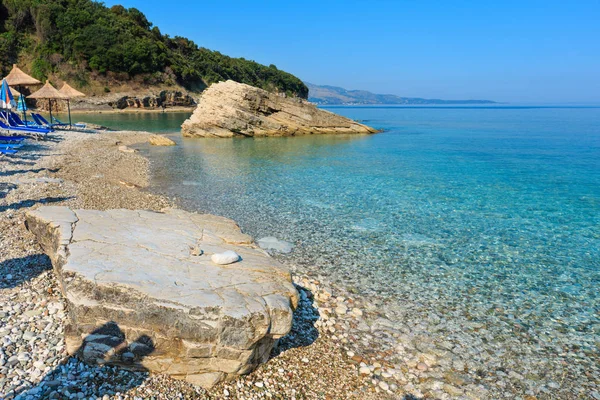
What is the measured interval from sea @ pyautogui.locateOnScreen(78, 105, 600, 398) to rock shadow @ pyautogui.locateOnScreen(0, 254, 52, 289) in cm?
504

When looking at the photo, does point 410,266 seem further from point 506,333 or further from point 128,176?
point 128,176

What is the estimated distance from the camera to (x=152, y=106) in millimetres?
77000

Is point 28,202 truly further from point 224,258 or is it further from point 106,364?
point 106,364

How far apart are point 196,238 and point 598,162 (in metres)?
29.5

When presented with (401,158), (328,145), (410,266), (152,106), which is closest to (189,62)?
(152,106)

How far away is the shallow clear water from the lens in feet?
24.6

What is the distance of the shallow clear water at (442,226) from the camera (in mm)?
7488

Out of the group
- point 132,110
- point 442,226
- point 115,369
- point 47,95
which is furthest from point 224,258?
point 132,110

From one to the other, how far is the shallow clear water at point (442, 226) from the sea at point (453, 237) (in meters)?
0.04

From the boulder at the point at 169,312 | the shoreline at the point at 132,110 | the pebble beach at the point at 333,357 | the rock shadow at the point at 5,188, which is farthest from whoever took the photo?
the shoreline at the point at 132,110

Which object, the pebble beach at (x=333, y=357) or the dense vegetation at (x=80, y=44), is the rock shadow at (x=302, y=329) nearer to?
the pebble beach at (x=333, y=357)

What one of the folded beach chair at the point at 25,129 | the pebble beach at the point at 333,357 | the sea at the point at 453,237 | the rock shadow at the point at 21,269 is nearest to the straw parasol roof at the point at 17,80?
the folded beach chair at the point at 25,129

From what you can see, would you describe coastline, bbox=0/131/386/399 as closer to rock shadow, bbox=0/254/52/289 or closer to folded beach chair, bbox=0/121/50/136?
rock shadow, bbox=0/254/52/289

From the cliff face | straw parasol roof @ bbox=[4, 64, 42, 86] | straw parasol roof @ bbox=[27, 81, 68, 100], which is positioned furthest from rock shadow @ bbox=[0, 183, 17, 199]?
the cliff face
